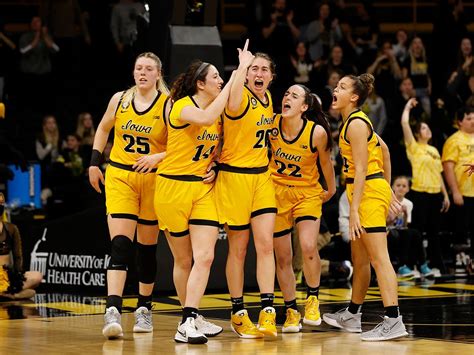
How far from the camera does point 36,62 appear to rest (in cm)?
1938

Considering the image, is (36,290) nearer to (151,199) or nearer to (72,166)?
(72,166)

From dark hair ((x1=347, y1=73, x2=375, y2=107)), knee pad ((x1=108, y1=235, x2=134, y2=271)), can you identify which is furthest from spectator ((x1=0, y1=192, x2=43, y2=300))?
dark hair ((x1=347, y1=73, x2=375, y2=107))

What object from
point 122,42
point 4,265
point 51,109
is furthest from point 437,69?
point 4,265

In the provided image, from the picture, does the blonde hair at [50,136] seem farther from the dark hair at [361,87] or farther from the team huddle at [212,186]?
the dark hair at [361,87]

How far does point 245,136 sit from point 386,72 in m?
10.8

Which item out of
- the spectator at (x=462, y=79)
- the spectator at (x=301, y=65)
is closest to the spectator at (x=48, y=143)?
the spectator at (x=301, y=65)

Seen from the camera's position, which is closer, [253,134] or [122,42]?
[253,134]

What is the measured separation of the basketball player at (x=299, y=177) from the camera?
9992 mm

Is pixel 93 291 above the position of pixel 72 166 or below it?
below

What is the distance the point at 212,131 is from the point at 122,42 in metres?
11.3

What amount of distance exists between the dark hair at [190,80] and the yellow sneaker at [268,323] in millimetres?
1838


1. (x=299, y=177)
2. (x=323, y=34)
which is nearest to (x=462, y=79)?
(x=323, y=34)

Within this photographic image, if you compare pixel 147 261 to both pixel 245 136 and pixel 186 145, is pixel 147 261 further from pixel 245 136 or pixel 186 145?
pixel 245 136

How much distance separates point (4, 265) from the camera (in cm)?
1282
